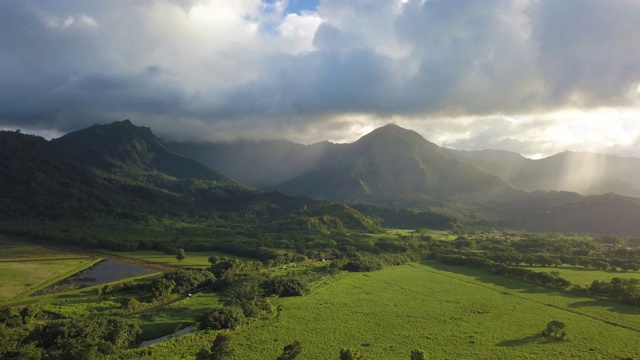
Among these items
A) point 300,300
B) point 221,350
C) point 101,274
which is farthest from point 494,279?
point 101,274

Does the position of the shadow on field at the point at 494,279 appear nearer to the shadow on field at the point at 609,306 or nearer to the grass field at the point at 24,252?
the shadow on field at the point at 609,306

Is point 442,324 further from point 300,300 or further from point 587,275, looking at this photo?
point 587,275

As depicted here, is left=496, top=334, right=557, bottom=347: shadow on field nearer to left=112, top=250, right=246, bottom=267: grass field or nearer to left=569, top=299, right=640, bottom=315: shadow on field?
left=569, top=299, right=640, bottom=315: shadow on field

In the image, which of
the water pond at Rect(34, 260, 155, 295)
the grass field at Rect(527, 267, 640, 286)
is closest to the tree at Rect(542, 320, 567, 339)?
the grass field at Rect(527, 267, 640, 286)

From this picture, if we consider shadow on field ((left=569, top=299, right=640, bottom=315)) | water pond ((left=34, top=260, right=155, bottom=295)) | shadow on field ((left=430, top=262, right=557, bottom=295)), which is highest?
shadow on field ((left=569, top=299, right=640, bottom=315))

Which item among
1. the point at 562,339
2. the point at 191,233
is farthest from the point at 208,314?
the point at 191,233

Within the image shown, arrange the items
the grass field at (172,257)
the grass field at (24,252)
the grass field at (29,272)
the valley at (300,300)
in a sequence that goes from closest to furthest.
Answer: the valley at (300,300) < the grass field at (29,272) < the grass field at (24,252) < the grass field at (172,257)

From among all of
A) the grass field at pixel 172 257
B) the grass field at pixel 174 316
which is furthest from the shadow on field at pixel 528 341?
the grass field at pixel 172 257
